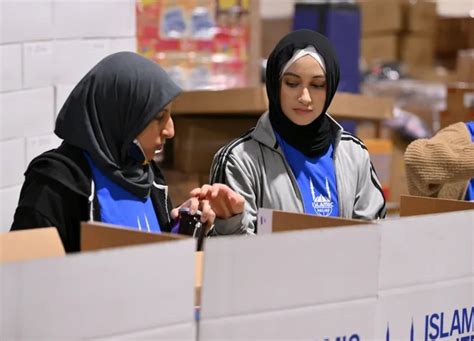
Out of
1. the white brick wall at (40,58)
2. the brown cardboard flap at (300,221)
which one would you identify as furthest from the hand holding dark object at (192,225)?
the white brick wall at (40,58)

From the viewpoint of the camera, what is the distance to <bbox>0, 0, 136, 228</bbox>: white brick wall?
3184mm

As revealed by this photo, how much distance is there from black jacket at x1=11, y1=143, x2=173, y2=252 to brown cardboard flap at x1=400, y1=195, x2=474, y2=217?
64 centimetres

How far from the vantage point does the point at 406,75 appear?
22.8 feet

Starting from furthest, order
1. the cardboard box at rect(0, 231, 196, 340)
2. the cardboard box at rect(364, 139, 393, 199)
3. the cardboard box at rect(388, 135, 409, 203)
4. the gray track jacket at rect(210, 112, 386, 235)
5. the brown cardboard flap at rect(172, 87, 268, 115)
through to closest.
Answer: the cardboard box at rect(388, 135, 409, 203), the cardboard box at rect(364, 139, 393, 199), the brown cardboard flap at rect(172, 87, 268, 115), the gray track jacket at rect(210, 112, 386, 235), the cardboard box at rect(0, 231, 196, 340)

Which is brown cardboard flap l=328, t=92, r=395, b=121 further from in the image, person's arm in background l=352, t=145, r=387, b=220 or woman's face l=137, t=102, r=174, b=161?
woman's face l=137, t=102, r=174, b=161

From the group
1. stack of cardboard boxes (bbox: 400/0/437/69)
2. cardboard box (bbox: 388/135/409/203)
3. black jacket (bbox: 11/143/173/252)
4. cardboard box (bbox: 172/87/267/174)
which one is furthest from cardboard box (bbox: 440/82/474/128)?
stack of cardboard boxes (bbox: 400/0/437/69)

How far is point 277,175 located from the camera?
2.58 metres

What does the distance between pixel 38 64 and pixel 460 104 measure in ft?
6.04

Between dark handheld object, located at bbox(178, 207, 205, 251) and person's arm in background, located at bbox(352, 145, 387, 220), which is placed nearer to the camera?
dark handheld object, located at bbox(178, 207, 205, 251)

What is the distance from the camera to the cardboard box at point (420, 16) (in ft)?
24.4

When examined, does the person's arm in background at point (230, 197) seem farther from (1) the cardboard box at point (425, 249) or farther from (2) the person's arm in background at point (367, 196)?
(1) the cardboard box at point (425, 249)

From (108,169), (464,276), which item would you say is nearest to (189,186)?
(108,169)

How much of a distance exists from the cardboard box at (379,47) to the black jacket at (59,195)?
5607 mm

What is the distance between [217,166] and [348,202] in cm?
36
